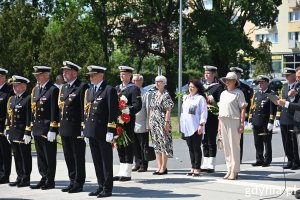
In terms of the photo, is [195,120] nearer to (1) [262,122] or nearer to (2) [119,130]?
(2) [119,130]

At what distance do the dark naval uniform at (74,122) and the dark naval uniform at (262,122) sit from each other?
4886mm

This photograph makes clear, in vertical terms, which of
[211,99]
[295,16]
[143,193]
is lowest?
[143,193]

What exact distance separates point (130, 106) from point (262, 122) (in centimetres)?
363

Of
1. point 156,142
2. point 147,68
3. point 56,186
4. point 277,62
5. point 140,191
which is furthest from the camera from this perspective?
point 277,62

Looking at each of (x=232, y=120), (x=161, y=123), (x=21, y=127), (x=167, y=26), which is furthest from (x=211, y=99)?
(x=167, y=26)

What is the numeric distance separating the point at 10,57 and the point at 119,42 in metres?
16.6

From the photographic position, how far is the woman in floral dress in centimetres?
1169

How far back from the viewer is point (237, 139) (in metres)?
11.0

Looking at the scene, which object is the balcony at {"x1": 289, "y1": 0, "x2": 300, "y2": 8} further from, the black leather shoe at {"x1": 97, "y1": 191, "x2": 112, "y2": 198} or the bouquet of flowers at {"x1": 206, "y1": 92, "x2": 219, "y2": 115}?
Result: the black leather shoe at {"x1": 97, "y1": 191, "x2": 112, "y2": 198}

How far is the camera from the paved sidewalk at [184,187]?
31.1ft

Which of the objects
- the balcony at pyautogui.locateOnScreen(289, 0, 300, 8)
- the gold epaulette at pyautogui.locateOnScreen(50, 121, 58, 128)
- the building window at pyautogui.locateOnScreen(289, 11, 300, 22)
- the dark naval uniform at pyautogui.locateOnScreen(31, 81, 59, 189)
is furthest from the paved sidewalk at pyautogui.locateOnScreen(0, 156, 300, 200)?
the building window at pyautogui.locateOnScreen(289, 11, 300, 22)

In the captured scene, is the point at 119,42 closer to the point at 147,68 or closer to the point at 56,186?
the point at 147,68

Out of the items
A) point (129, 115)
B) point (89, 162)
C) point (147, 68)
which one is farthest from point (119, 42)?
point (129, 115)

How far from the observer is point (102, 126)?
31.1 feet
